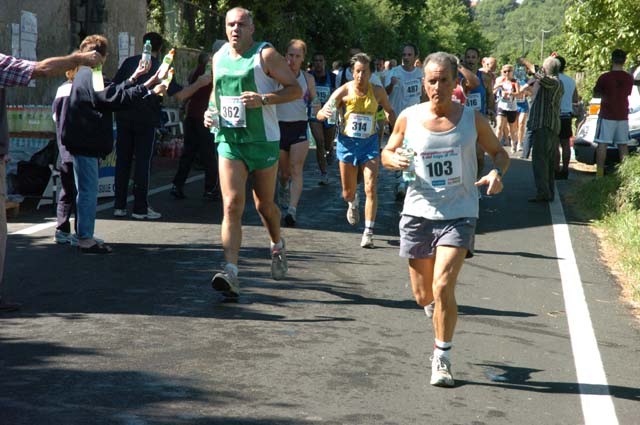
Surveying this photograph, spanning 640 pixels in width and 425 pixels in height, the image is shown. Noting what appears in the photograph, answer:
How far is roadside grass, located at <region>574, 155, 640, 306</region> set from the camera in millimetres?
9484

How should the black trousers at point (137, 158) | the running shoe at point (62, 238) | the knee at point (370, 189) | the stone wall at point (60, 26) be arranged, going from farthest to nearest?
the stone wall at point (60, 26) < the black trousers at point (137, 158) < the knee at point (370, 189) < the running shoe at point (62, 238)

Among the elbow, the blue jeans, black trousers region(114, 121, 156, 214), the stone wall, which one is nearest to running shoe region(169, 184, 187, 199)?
black trousers region(114, 121, 156, 214)

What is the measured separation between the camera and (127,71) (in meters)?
11.2

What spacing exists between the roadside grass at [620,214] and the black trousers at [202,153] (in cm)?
484

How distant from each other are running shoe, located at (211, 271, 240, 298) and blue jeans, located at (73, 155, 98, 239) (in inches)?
92.3

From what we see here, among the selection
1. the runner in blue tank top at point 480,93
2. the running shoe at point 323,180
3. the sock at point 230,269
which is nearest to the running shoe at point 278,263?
the sock at point 230,269

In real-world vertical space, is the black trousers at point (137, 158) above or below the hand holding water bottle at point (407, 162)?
below

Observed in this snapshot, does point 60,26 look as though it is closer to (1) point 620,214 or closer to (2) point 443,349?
(1) point 620,214

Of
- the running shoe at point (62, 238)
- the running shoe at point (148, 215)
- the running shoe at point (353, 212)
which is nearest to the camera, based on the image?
the running shoe at point (62, 238)

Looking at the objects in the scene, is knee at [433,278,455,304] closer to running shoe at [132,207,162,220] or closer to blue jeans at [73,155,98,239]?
blue jeans at [73,155,98,239]

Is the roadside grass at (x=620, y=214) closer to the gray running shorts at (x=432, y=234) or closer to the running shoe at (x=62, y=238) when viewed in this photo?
the gray running shorts at (x=432, y=234)

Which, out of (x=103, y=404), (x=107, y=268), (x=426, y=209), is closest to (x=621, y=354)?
(x=426, y=209)

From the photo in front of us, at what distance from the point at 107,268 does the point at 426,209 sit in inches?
144

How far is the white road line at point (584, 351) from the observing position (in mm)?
5430
